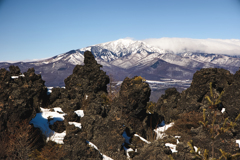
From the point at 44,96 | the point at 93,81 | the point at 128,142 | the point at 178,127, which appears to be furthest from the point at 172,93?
the point at 44,96

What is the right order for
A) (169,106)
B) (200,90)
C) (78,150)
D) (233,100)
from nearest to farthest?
(78,150) < (233,100) < (200,90) < (169,106)

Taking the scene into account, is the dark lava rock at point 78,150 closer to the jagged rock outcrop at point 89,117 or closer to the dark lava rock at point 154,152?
the jagged rock outcrop at point 89,117

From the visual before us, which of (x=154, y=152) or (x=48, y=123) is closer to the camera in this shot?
(x=154, y=152)

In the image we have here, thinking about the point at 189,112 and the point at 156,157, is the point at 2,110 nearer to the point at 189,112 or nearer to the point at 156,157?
the point at 156,157

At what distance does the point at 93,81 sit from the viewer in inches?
915

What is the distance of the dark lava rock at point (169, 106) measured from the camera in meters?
22.4

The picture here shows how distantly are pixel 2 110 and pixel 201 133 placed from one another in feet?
45.3

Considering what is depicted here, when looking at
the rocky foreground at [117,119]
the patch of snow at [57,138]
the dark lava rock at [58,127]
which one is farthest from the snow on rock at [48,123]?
the rocky foreground at [117,119]

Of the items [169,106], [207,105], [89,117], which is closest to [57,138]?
[89,117]

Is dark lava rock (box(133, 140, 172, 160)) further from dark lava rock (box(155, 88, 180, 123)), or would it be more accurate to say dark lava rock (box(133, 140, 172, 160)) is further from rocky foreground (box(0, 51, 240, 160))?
dark lava rock (box(155, 88, 180, 123))

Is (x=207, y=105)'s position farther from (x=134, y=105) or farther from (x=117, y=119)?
(x=117, y=119)

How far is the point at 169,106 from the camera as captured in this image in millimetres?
25750

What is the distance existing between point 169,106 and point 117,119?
1380 centimetres

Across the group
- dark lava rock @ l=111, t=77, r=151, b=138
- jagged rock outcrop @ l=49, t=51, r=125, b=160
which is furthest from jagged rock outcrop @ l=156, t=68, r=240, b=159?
jagged rock outcrop @ l=49, t=51, r=125, b=160
